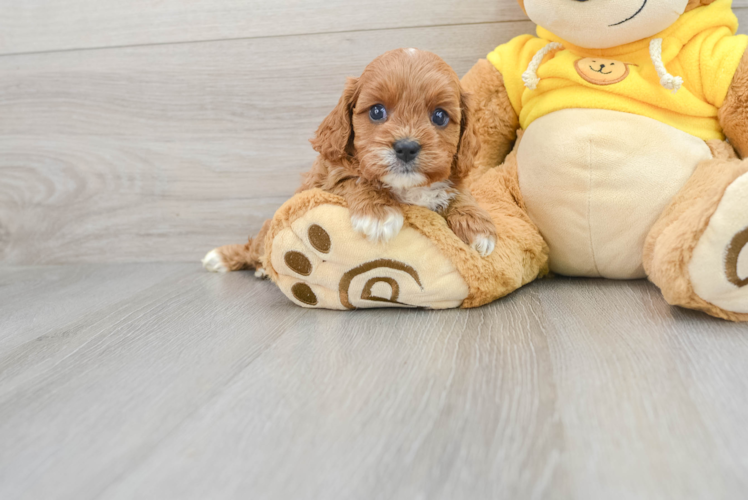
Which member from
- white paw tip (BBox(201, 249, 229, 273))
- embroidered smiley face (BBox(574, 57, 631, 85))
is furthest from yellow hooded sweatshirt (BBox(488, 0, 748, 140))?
white paw tip (BBox(201, 249, 229, 273))

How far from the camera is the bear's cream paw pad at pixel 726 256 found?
0.91 meters

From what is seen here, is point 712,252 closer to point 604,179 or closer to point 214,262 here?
point 604,179

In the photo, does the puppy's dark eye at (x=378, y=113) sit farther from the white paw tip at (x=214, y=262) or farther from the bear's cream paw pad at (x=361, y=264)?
the white paw tip at (x=214, y=262)

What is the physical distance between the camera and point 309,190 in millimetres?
1122

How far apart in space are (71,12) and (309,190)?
108cm

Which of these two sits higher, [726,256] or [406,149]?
[406,149]

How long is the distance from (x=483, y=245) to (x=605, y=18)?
0.49m

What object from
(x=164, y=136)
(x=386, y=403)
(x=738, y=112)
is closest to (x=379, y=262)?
(x=386, y=403)

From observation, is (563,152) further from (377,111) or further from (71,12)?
(71,12)

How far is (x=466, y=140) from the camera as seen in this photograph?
108 cm

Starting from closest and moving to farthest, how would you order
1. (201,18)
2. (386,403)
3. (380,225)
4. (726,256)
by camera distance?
(386,403)
(726,256)
(380,225)
(201,18)

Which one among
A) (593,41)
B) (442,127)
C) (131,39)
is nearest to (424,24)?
(593,41)

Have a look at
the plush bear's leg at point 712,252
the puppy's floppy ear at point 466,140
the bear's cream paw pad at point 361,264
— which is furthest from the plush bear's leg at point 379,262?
the plush bear's leg at point 712,252

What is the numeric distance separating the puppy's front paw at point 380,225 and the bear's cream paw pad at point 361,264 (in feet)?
0.08
